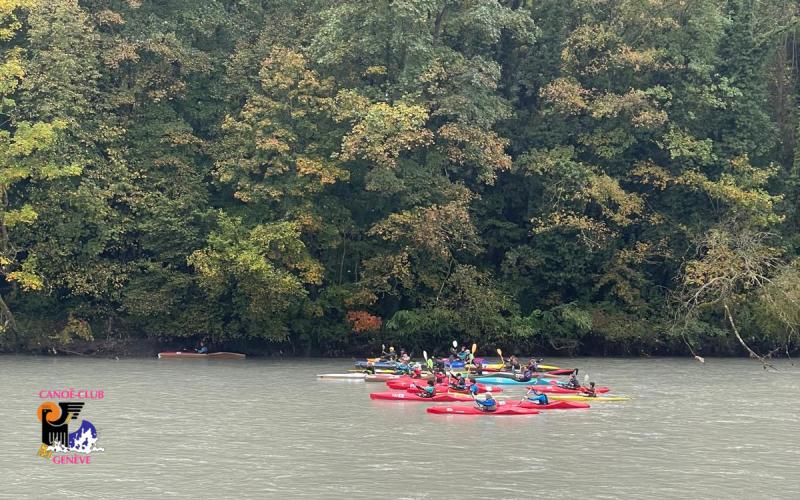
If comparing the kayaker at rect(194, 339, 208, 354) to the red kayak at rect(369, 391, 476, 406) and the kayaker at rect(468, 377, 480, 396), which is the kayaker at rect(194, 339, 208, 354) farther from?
the kayaker at rect(468, 377, 480, 396)

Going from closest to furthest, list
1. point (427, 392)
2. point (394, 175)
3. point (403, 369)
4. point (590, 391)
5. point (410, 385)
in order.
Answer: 1. point (590, 391)
2. point (427, 392)
3. point (410, 385)
4. point (403, 369)
5. point (394, 175)

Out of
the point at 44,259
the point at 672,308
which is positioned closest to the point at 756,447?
the point at 672,308

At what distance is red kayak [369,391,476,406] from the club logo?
9179 millimetres

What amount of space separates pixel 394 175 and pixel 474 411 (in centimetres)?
1633

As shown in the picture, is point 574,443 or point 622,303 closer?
point 574,443

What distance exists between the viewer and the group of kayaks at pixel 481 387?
1342 inches

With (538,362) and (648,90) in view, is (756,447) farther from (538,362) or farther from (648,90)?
(648,90)

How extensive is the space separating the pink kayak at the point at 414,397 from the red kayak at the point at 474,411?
5.14 ft

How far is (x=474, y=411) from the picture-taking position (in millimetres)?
33281

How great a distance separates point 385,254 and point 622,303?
10795 millimetres

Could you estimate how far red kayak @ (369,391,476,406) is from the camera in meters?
35.5

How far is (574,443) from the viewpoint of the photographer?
28.5 m

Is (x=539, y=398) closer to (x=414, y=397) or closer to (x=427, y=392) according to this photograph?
(x=427, y=392)

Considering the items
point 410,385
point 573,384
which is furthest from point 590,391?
point 410,385
